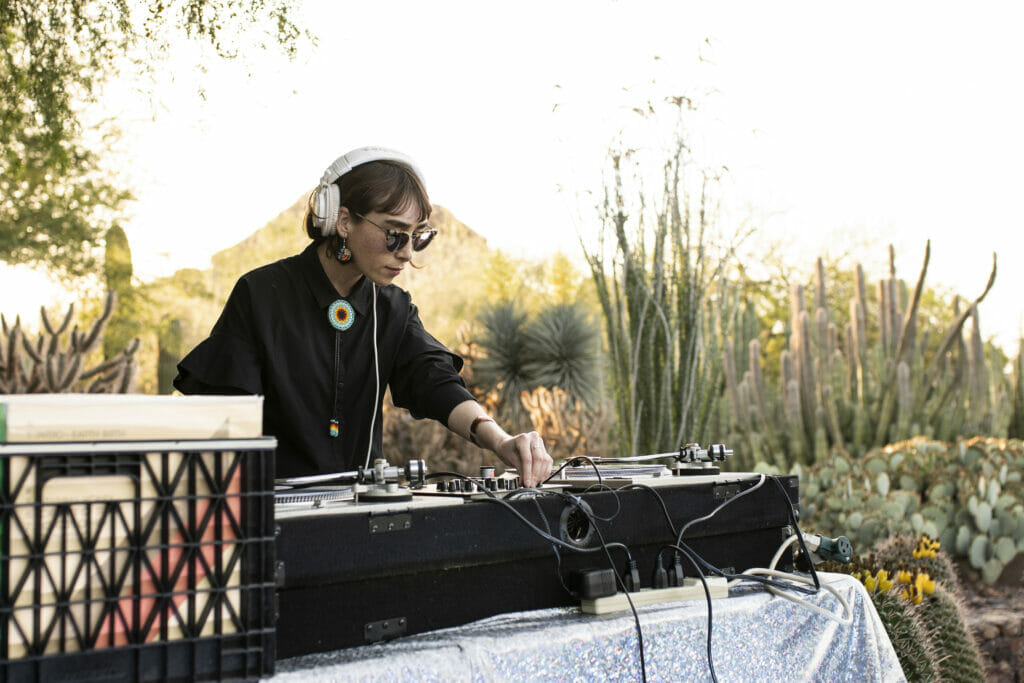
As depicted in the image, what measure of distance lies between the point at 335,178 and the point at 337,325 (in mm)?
349

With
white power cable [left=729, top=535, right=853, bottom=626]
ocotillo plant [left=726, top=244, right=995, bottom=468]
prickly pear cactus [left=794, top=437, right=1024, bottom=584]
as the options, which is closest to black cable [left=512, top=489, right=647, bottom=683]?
white power cable [left=729, top=535, right=853, bottom=626]

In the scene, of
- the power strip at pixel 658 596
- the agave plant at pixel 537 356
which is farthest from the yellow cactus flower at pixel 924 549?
the agave plant at pixel 537 356

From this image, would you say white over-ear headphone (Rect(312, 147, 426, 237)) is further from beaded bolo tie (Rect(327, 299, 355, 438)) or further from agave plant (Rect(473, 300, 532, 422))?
agave plant (Rect(473, 300, 532, 422))

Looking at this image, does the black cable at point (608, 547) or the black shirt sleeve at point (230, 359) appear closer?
the black cable at point (608, 547)

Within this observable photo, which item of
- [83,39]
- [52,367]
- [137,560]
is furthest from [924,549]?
[52,367]

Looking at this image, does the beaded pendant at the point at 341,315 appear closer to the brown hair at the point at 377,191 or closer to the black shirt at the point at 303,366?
the black shirt at the point at 303,366

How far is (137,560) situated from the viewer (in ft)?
3.37

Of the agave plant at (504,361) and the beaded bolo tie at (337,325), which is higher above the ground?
the agave plant at (504,361)

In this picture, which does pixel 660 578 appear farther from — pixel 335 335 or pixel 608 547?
pixel 335 335

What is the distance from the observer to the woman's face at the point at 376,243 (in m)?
2.19

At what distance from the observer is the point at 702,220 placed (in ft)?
16.9

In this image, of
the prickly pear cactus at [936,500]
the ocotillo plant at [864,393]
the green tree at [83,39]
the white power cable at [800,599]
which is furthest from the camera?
the ocotillo plant at [864,393]

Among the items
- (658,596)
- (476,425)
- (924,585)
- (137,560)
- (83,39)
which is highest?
(83,39)

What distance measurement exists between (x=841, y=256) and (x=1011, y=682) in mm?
28677
